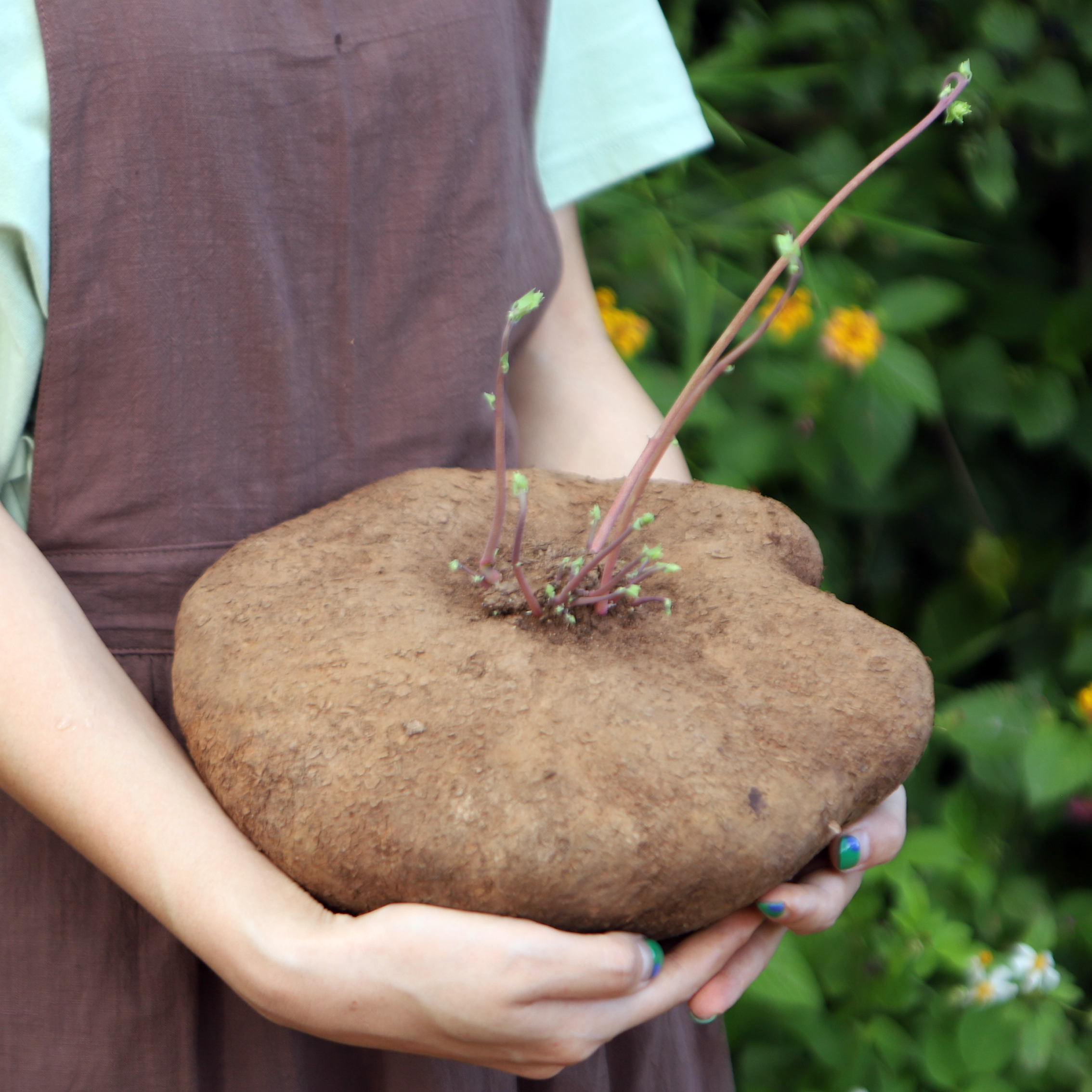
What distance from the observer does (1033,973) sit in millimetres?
1282

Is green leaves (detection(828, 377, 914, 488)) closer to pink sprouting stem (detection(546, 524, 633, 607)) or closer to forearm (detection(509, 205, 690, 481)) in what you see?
forearm (detection(509, 205, 690, 481))

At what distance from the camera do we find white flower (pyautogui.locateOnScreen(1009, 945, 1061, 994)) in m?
1.28

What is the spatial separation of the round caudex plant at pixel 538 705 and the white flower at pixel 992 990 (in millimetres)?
776

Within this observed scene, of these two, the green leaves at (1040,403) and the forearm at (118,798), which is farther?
the green leaves at (1040,403)

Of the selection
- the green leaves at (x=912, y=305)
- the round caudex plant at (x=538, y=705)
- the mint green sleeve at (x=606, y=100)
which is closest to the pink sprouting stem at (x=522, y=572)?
the round caudex plant at (x=538, y=705)

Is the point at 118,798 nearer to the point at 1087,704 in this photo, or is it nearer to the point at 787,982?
the point at 787,982

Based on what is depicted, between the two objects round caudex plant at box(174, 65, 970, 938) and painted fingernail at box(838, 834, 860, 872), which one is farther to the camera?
painted fingernail at box(838, 834, 860, 872)

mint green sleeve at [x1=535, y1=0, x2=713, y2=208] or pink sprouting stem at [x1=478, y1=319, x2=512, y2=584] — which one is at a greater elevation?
mint green sleeve at [x1=535, y1=0, x2=713, y2=208]

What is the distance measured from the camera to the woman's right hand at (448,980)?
57 centimetres

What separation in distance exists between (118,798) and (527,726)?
26 cm

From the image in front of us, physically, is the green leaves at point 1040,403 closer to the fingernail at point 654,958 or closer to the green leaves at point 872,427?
the green leaves at point 872,427

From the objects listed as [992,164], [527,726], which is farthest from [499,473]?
[992,164]

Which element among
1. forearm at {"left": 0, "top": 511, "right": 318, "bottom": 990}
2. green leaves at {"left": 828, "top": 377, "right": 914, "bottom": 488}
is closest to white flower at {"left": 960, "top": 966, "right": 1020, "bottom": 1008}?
green leaves at {"left": 828, "top": 377, "right": 914, "bottom": 488}

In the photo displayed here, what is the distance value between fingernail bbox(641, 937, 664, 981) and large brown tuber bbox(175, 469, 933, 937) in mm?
12
